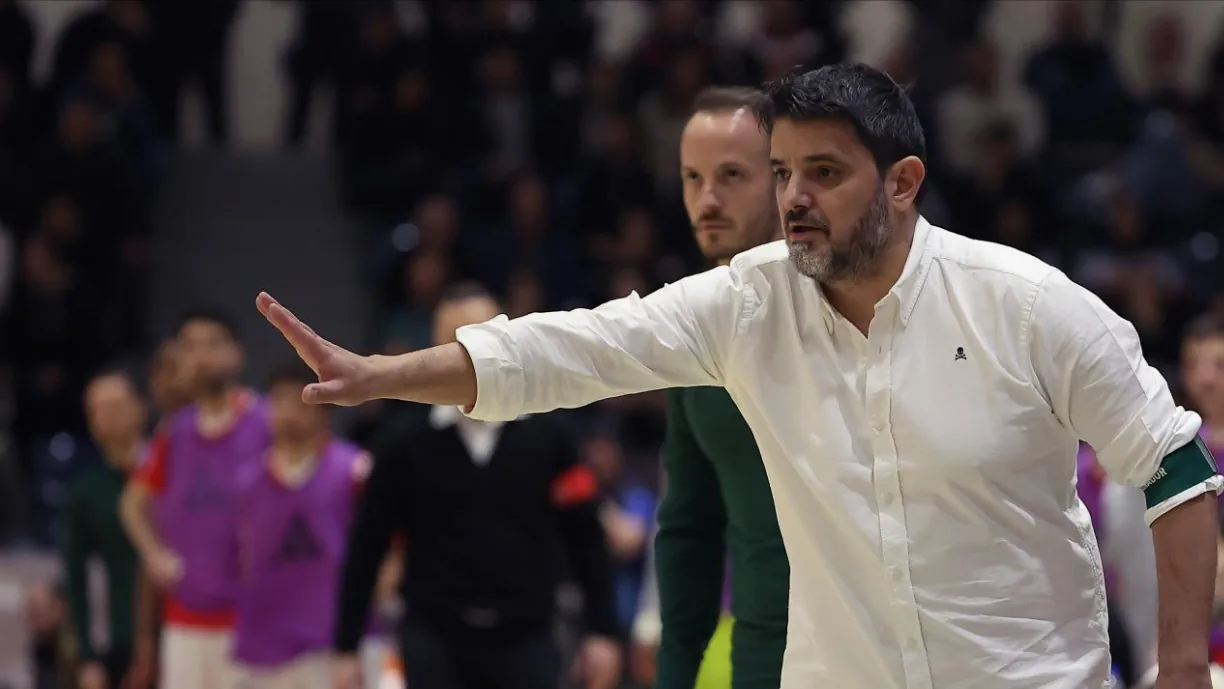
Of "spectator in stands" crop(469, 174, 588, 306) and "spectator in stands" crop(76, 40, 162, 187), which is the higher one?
"spectator in stands" crop(76, 40, 162, 187)

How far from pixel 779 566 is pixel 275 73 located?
33.9 feet

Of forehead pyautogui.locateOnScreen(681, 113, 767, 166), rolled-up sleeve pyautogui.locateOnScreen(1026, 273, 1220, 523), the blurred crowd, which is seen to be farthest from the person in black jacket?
the blurred crowd

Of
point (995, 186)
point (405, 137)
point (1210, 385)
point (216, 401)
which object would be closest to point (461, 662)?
point (216, 401)

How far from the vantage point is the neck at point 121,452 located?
8273 millimetres

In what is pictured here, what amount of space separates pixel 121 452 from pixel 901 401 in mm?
5931

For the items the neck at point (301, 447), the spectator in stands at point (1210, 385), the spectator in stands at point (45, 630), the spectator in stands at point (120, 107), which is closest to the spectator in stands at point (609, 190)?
the spectator in stands at point (120, 107)

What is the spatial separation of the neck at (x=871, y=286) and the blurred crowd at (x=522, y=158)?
6.58 meters

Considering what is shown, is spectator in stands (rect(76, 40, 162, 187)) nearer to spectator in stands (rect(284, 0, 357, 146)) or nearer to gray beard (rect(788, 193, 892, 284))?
spectator in stands (rect(284, 0, 357, 146))

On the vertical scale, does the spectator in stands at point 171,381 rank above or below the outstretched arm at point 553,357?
below

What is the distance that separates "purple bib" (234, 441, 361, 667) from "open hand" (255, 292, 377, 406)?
4353 millimetres

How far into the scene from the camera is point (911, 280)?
3.15 metres

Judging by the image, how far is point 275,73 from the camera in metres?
13.4

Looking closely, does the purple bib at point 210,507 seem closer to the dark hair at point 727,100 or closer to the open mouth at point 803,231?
the dark hair at point 727,100

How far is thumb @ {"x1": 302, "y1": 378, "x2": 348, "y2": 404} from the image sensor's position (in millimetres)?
2844
